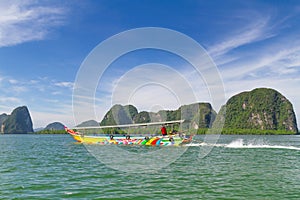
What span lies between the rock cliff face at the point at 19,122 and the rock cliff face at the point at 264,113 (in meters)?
117

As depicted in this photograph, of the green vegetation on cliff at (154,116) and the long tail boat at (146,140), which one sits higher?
the green vegetation on cliff at (154,116)

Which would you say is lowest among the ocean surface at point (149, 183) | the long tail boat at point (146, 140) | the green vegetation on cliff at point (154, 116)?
the ocean surface at point (149, 183)

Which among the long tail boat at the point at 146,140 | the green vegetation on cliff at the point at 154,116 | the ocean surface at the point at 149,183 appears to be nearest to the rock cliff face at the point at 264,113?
the green vegetation on cliff at the point at 154,116

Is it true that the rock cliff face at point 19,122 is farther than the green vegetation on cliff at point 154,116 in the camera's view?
Yes

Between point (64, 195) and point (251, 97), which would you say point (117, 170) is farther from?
point (251, 97)

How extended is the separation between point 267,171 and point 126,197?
9.22m

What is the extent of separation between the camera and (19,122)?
179500 millimetres

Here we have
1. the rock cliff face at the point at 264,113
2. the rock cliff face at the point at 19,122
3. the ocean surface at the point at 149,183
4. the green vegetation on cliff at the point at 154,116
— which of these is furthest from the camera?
the rock cliff face at the point at 19,122

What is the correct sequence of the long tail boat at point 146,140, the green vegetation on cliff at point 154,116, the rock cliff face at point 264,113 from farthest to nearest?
the rock cliff face at point 264,113 < the green vegetation on cliff at point 154,116 < the long tail boat at point 146,140

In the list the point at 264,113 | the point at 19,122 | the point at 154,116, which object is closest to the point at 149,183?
the point at 154,116

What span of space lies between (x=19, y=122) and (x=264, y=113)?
140 m

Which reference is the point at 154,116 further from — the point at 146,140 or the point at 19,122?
the point at 19,122

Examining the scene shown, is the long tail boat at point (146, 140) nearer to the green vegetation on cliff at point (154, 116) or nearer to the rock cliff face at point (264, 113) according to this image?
the green vegetation on cliff at point (154, 116)

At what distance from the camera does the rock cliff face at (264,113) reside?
150 meters
